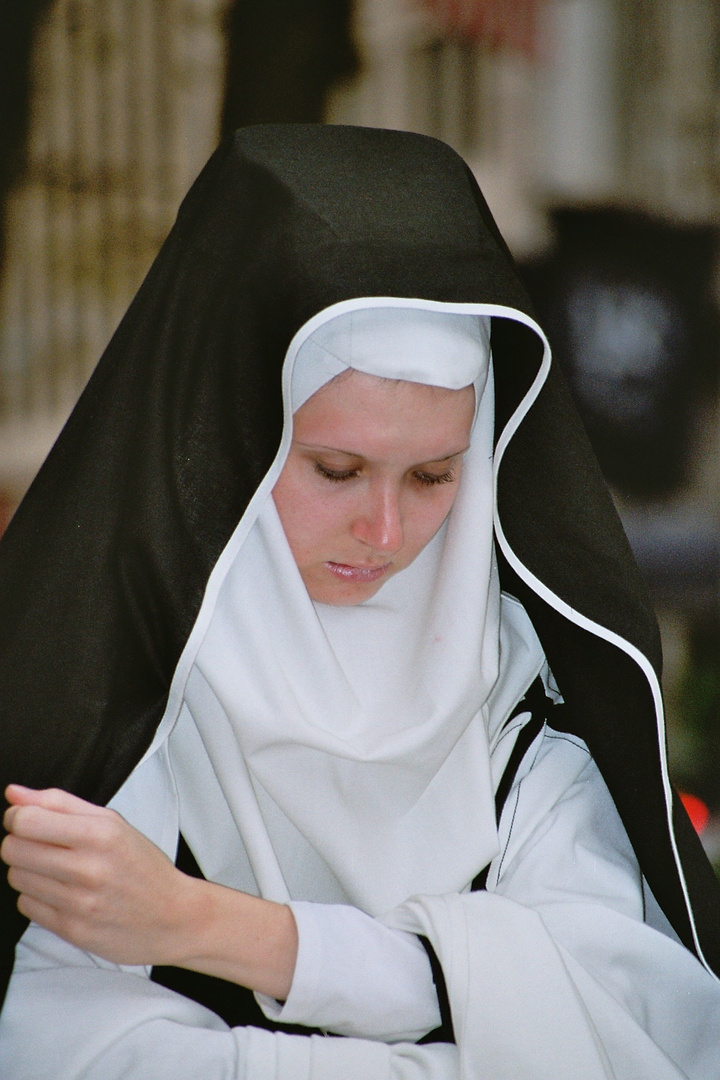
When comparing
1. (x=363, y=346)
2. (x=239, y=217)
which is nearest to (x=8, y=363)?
(x=239, y=217)

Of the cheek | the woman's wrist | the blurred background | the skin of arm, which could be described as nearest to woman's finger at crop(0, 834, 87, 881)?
the skin of arm

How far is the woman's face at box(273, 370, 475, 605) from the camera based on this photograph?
38.2 inches

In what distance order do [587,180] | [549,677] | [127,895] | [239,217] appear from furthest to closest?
[587,180], [549,677], [239,217], [127,895]

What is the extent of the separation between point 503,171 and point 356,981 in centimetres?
115

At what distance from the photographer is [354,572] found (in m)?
1.09

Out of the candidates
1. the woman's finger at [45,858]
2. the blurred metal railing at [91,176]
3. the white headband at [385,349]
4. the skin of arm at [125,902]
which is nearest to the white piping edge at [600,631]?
the white headband at [385,349]

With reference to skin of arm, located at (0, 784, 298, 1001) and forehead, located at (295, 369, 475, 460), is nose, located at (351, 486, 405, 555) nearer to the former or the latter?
forehead, located at (295, 369, 475, 460)

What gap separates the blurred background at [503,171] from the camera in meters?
1.36

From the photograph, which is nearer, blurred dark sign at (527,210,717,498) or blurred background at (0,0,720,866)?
blurred background at (0,0,720,866)

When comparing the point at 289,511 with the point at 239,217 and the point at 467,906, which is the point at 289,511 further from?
the point at 467,906

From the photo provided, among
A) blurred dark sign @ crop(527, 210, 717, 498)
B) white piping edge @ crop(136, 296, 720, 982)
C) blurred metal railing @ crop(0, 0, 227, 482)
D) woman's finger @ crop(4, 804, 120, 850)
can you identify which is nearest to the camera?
woman's finger @ crop(4, 804, 120, 850)

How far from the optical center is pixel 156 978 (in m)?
1.01

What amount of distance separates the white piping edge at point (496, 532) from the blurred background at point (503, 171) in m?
0.54

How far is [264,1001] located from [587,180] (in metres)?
1.25
